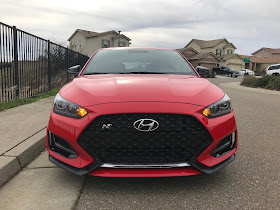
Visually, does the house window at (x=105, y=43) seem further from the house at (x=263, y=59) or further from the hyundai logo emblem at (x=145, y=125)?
the hyundai logo emblem at (x=145, y=125)

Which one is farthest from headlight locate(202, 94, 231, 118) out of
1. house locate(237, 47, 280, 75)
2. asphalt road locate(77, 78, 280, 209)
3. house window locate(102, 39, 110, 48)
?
house locate(237, 47, 280, 75)

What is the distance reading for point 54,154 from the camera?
2.65 meters

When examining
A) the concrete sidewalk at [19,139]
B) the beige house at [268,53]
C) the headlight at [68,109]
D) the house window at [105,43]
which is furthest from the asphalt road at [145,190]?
the beige house at [268,53]

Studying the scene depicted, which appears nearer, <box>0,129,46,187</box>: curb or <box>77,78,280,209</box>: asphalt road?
<box>77,78,280,209</box>: asphalt road

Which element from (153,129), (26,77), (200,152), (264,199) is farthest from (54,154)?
(26,77)

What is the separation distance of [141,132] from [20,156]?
1.69m

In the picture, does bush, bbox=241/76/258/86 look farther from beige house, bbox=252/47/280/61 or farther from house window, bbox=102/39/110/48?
beige house, bbox=252/47/280/61

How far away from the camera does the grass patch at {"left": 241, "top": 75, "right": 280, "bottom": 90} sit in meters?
18.8

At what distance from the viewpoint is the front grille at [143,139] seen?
2400 millimetres

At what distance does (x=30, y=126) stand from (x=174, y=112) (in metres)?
3.04

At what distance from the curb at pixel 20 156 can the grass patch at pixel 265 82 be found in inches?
715

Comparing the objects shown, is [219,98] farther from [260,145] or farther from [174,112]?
[260,145]

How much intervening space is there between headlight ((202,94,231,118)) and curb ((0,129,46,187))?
2.15 m

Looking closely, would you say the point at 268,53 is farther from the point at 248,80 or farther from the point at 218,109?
the point at 218,109
